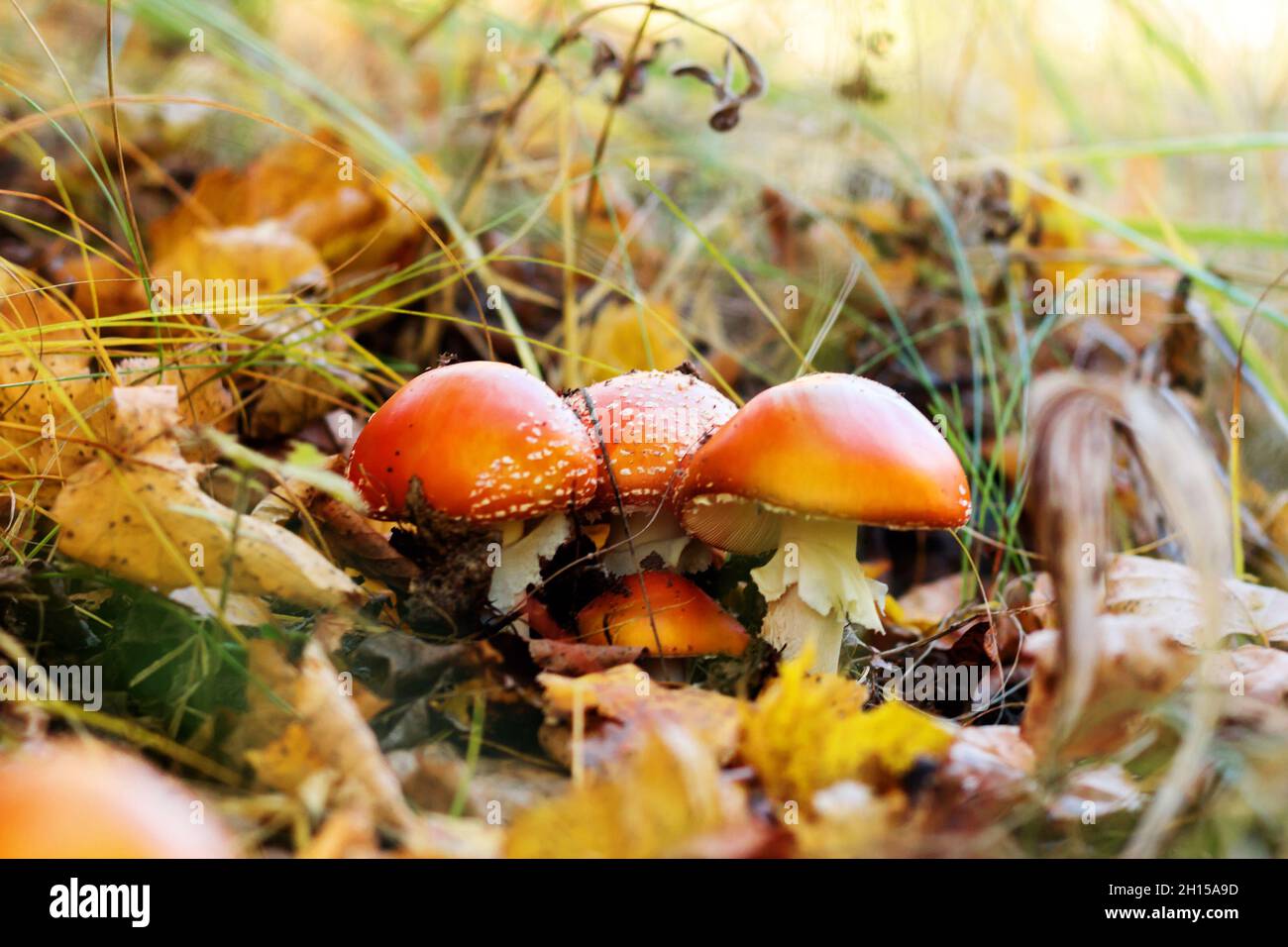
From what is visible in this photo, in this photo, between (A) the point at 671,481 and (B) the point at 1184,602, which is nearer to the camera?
(A) the point at 671,481

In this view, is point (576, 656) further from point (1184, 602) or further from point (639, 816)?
point (1184, 602)

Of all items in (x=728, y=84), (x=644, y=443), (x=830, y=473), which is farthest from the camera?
(x=728, y=84)

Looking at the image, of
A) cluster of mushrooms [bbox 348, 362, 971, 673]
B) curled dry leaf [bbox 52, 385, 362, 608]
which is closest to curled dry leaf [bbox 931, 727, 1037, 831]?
cluster of mushrooms [bbox 348, 362, 971, 673]

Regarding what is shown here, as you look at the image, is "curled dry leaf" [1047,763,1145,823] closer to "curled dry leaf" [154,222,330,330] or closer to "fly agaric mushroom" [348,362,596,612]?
"fly agaric mushroom" [348,362,596,612]

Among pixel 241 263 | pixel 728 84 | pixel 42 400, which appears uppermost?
pixel 728 84

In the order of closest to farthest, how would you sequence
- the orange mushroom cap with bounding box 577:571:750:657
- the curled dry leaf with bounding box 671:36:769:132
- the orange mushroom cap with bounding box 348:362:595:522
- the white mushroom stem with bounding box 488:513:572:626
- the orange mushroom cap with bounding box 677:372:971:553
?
1. the orange mushroom cap with bounding box 677:372:971:553
2. the orange mushroom cap with bounding box 348:362:595:522
3. the orange mushroom cap with bounding box 577:571:750:657
4. the white mushroom stem with bounding box 488:513:572:626
5. the curled dry leaf with bounding box 671:36:769:132

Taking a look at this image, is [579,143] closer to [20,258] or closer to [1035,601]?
[20,258]

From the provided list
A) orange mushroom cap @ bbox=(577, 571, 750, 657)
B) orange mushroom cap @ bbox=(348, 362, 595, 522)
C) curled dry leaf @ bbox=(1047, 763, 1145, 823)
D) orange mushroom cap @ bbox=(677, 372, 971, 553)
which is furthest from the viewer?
orange mushroom cap @ bbox=(577, 571, 750, 657)

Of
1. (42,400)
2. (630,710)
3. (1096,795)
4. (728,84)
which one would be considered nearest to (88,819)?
(630,710)
